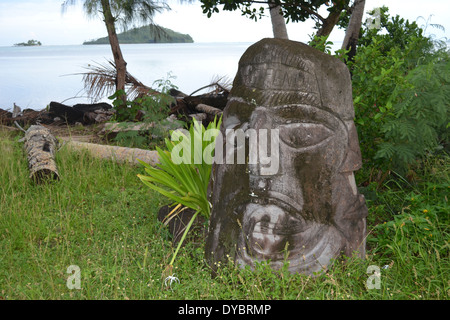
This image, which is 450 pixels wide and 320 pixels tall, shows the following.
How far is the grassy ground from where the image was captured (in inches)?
127

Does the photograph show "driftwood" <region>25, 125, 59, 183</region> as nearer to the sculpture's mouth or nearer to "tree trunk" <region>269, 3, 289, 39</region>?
the sculpture's mouth

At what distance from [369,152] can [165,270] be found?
2.81m

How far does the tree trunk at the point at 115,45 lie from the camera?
31.7 ft

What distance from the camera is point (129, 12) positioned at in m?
9.90

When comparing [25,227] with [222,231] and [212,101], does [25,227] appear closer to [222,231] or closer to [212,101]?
[222,231]

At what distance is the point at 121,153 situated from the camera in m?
6.64

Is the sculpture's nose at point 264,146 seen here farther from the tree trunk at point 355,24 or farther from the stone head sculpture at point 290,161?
the tree trunk at point 355,24

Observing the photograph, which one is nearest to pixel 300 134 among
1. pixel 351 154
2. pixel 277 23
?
pixel 351 154

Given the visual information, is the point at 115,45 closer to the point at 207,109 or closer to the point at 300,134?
the point at 207,109

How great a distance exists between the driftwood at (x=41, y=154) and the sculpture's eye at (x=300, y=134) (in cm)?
374

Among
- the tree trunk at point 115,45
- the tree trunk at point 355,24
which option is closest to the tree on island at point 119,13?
the tree trunk at point 115,45

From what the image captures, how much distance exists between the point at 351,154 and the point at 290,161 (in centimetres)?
53

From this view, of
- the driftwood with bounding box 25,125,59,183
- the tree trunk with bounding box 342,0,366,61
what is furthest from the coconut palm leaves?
the tree trunk with bounding box 342,0,366,61

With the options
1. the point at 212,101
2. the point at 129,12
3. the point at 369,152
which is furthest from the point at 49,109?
the point at 369,152
